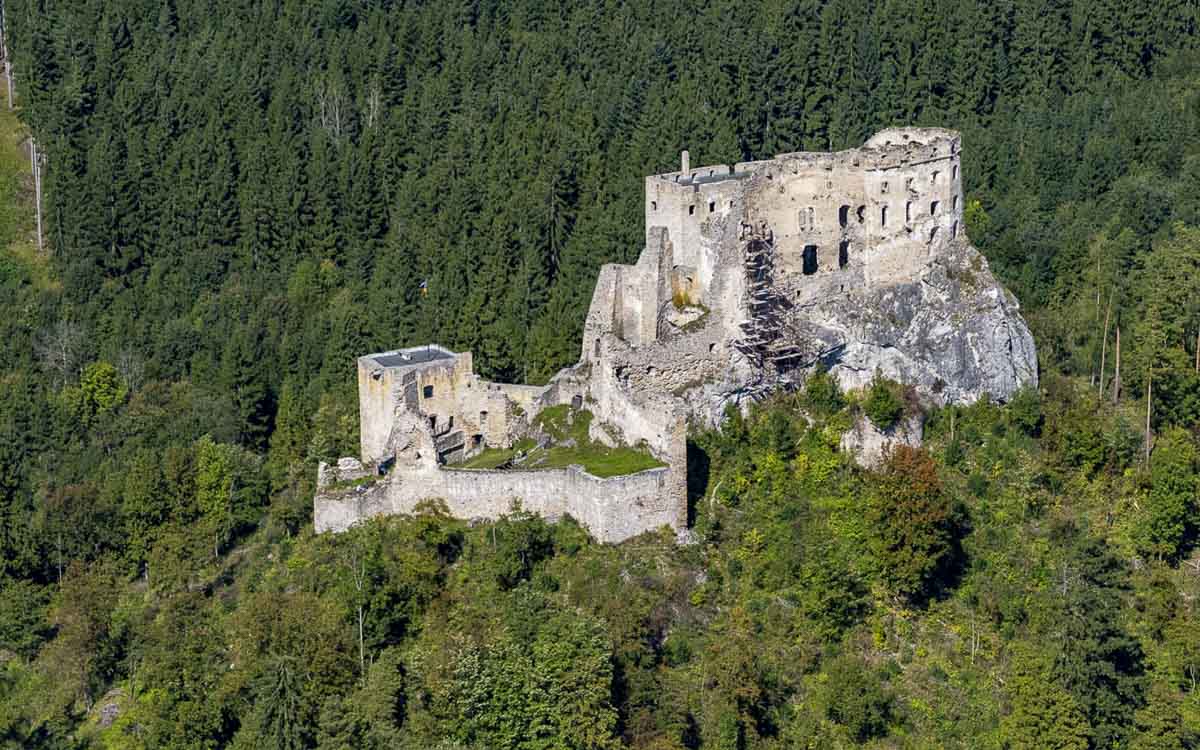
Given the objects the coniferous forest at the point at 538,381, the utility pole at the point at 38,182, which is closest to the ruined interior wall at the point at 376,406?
the coniferous forest at the point at 538,381

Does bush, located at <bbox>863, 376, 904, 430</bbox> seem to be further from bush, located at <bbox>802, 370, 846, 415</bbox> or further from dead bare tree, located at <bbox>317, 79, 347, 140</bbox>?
dead bare tree, located at <bbox>317, 79, 347, 140</bbox>

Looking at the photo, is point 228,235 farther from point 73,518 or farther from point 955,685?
point 955,685

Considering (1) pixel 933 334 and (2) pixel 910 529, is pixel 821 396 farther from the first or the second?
(2) pixel 910 529

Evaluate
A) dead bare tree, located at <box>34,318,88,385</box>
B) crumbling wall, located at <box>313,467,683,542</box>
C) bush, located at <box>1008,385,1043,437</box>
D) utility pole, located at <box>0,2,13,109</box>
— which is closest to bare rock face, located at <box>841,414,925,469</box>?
Answer: bush, located at <box>1008,385,1043,437</box>

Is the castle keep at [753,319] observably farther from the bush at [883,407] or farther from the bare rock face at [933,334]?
the bush at [883,407]

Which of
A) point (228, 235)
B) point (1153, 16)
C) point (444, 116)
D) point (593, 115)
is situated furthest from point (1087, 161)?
point (228, 235)

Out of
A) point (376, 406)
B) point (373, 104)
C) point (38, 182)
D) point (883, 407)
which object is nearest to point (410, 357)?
point (376, 406)
